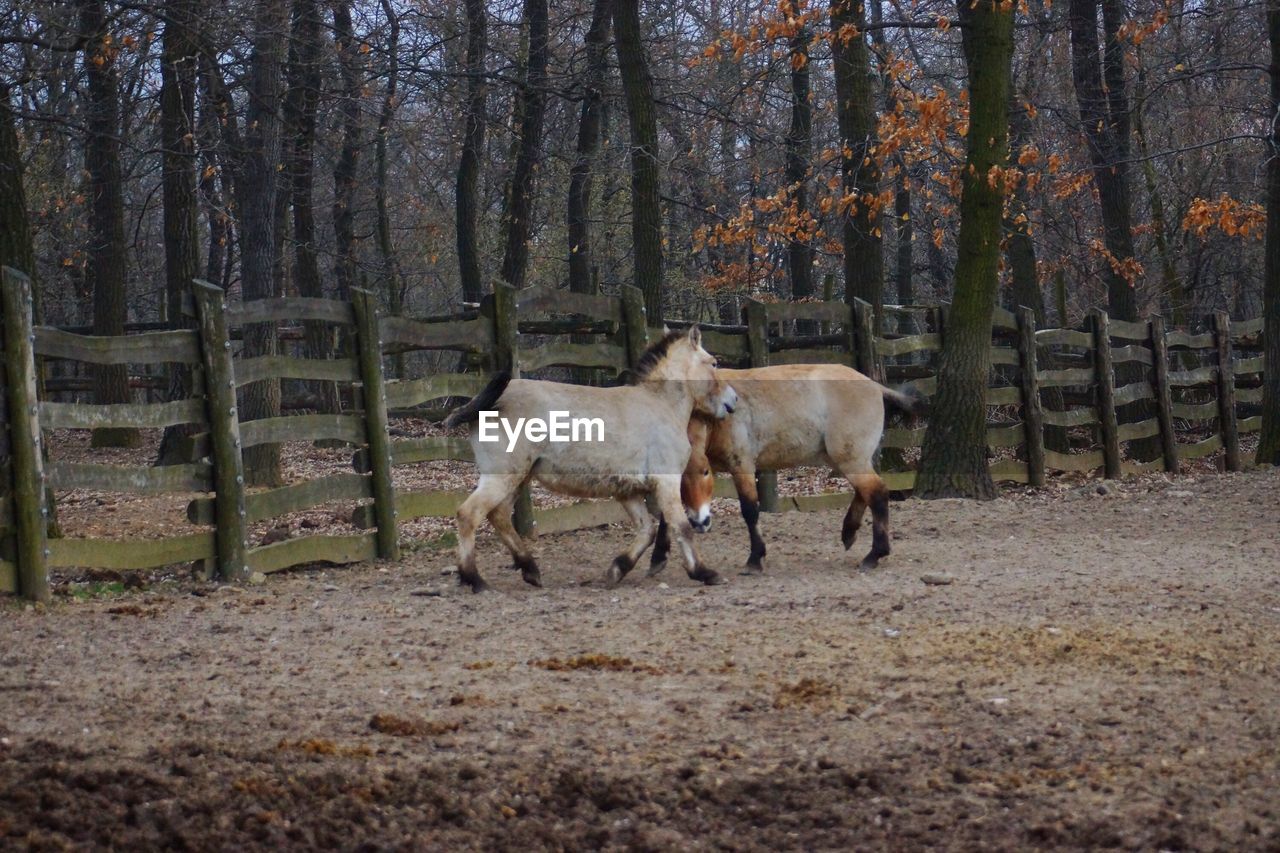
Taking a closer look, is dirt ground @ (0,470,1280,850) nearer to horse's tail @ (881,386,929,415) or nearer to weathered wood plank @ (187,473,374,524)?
weathered wood plank @ (187,473,374,524)

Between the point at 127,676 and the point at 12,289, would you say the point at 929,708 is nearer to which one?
the point at 127,676

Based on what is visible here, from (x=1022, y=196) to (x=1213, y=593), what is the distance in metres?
16.5

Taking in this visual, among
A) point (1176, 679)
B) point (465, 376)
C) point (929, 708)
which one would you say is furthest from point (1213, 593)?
point (465, 376)

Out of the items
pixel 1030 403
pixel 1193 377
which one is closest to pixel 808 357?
pixel 1030 403

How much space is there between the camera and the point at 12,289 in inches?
306

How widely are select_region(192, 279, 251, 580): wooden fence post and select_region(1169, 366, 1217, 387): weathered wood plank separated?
11.5 meters

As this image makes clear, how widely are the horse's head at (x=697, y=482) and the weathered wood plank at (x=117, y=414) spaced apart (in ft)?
9.99

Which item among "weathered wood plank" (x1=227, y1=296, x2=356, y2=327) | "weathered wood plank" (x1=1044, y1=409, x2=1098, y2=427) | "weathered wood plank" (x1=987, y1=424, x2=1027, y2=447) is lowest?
"weathered wood plank" (x1=987, y1=424, x2=1027, y2=447)

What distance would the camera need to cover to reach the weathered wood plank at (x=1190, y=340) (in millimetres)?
16641

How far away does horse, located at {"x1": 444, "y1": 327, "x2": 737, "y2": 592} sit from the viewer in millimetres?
8367

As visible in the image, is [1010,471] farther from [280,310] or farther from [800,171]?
[280,310]

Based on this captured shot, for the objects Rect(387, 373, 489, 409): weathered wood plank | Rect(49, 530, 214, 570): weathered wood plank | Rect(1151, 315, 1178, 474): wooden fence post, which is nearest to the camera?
Rect(49, 530, 214, 570): weathered wood plank

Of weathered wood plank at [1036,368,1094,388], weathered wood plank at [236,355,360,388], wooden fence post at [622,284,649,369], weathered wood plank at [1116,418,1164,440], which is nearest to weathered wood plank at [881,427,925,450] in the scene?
weathered wood plank at [1036,368,1094,388]

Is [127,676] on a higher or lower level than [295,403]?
lower
